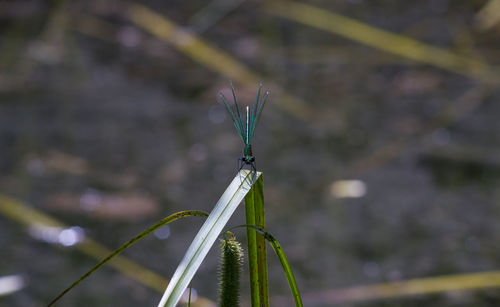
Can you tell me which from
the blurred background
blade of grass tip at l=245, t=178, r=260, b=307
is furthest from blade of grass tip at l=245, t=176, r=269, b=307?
the blurred background

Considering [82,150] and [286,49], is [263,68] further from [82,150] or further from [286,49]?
[82,150]

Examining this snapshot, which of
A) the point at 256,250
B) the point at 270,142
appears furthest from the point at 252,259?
the point at 270,142

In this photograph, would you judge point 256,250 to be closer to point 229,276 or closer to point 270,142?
point 229,276

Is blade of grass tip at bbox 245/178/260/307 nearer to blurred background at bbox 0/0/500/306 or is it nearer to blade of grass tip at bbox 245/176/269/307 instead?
blade of grass tip at bbox 245/176/269/307

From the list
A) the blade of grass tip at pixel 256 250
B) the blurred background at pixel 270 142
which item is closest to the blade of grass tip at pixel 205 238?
the blade of grass tip at pixel 256 250

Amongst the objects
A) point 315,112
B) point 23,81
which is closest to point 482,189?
point 315,112

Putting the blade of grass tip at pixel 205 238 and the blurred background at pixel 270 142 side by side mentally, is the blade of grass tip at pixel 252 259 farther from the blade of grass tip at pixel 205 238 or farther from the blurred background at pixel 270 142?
the blurred background at pixel 270 142

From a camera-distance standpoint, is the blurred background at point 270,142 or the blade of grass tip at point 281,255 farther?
the blurred background at point 270,142
